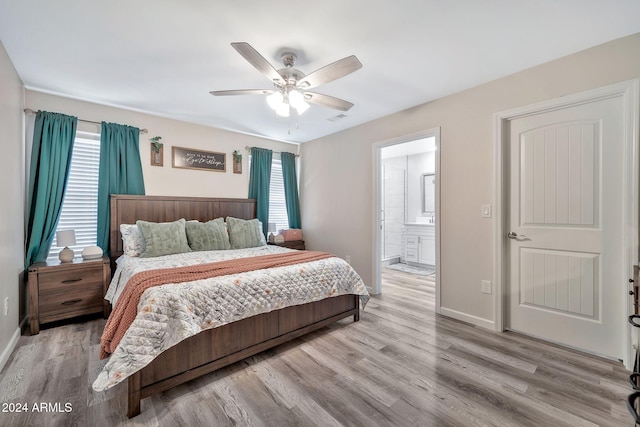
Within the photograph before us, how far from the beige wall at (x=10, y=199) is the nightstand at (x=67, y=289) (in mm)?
128

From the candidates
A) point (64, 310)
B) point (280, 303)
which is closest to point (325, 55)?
point (280, 303)

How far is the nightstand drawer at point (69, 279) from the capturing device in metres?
2.70

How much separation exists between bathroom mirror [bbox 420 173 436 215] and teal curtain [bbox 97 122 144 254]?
5.07m

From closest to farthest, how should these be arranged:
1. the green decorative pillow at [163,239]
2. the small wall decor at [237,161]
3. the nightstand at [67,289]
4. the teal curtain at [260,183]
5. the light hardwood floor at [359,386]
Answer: the light hardwood floor at [359,386] → the nightstand at [67,289] → the green decorative pillow at [163,239] → the small wall decor at [237,161] → the teal curtain at [260,183]

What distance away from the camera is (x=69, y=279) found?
2.82m

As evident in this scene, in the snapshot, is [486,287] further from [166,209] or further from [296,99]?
[166,209]

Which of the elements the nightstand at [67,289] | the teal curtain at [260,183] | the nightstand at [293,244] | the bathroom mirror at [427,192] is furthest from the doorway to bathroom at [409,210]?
the nightstand at [67,289]

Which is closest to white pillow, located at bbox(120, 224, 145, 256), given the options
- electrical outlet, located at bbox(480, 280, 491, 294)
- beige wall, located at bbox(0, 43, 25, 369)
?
beige wall, located at bbox(0, 43, 25, 369)

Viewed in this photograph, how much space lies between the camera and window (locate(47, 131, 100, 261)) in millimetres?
3172

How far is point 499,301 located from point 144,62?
12.9ft

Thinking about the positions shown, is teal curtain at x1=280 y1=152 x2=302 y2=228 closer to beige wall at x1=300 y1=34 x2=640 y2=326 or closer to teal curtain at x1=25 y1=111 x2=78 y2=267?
beige wall at x1=300 y1=34 x2=640 y2=326

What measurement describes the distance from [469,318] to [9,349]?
4.13 meters

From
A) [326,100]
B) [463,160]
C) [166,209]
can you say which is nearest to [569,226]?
[463,160]

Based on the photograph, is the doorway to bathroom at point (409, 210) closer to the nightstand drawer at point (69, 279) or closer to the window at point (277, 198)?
the window at point (277, 198)
